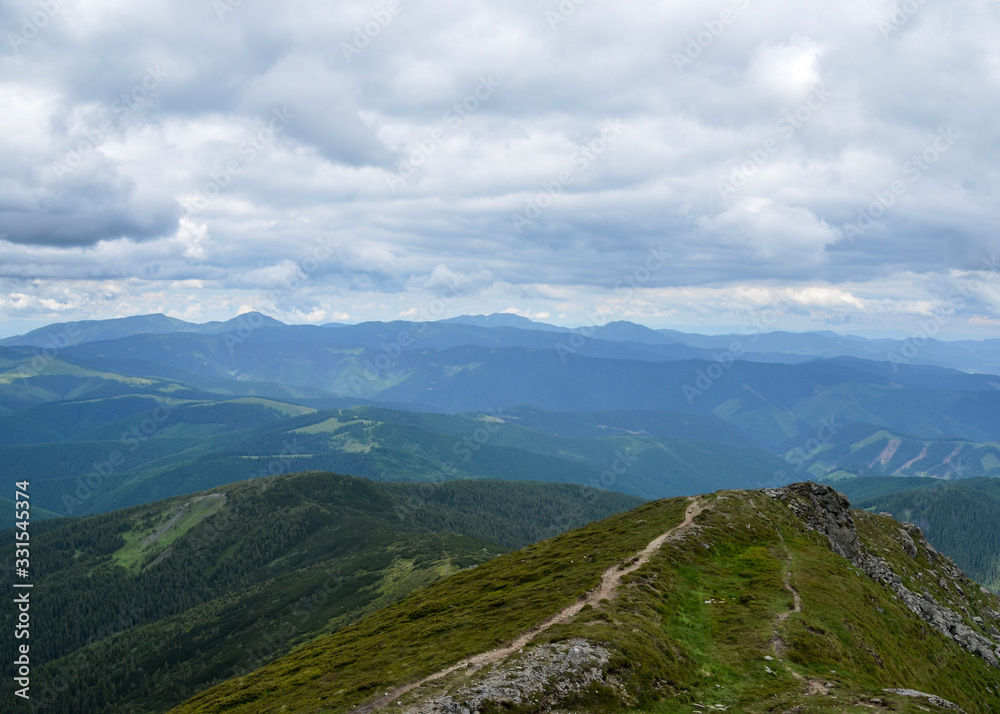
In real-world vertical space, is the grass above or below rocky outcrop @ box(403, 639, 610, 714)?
below

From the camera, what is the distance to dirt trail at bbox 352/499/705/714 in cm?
4625

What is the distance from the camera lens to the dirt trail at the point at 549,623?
152ft

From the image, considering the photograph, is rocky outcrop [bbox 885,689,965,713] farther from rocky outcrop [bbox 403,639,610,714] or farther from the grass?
the grass

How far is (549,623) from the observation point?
55.1 meters

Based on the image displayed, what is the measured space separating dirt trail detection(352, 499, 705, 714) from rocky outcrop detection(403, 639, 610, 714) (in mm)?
3994

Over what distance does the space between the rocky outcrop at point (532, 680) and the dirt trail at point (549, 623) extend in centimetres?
399

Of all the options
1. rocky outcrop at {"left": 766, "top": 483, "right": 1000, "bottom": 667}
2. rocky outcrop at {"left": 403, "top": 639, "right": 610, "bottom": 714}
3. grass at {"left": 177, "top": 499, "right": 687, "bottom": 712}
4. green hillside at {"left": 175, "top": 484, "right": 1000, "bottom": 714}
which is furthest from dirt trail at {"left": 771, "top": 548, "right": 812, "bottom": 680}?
rocky outcrop at {"left": 766, "top": 483, "right": 1000, "bottom": 667}

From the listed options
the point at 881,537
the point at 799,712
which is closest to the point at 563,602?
the point at 799,712

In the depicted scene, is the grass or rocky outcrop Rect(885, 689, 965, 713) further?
the grass

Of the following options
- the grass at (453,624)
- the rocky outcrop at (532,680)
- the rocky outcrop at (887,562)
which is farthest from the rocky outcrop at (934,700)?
the rocky outcrop at (887,562)

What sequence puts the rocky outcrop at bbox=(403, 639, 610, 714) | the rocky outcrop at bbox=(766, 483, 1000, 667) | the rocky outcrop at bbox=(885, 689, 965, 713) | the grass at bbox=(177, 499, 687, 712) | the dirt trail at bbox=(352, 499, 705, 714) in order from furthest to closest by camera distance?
the rocky outcrop at bbox=(766, 483, 1000, 667), the grass at bbox=(177, 499, 687, 712), the dirt trail at bbox=(352, 499, 705, 714), the rocky outcrop at bbox=(403, 639, 610, 714), the rocky outcrop at bbox=(885, 689, 965, 713)

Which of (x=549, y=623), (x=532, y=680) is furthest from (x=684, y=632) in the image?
(x=532, y=680)

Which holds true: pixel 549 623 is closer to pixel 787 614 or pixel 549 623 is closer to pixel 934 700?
pixel 787 614

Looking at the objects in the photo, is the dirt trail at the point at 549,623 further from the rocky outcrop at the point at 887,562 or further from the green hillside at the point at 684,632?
the rocky outcrop at the point at 887,562
